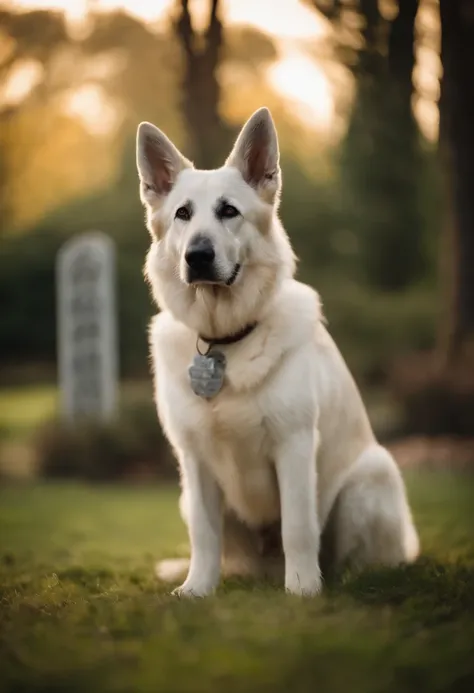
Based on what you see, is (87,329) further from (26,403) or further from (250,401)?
(250,401)

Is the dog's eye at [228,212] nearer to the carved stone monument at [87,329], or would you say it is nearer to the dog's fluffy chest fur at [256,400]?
the dog's fluffy chest fur at [256,400]

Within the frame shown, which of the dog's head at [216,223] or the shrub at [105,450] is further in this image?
the shrub at [105,450]

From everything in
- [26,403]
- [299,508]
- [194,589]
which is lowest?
[26,403]

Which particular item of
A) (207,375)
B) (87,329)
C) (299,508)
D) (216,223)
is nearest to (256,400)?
(207,375)

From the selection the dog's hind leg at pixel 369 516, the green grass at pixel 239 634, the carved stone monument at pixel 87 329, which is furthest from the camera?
the carved stone monument at pixel 87 329

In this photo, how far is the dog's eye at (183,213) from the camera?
9.50 feet

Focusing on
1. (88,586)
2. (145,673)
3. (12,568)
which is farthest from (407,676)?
(12,568)

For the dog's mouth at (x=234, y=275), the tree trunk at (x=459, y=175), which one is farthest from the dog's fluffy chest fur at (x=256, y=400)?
the tree trunk at (x=459, y=175)

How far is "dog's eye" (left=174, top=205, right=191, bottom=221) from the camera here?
114 inches

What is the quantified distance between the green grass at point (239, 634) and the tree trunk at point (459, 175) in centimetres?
568

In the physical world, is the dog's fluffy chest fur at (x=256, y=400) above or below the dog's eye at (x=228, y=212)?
below

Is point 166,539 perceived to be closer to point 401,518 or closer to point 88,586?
point 88,586

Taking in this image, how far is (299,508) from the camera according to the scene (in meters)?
2.87

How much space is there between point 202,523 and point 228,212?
3.75 ft
